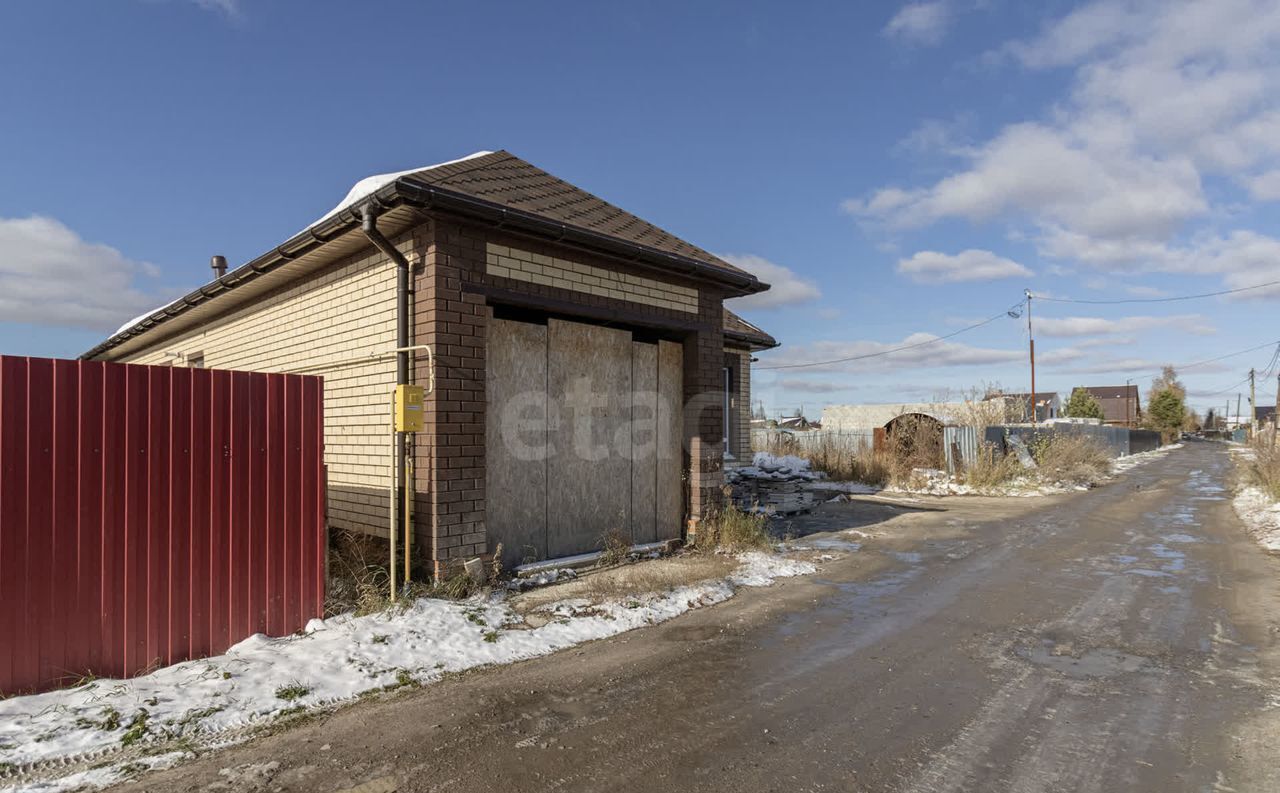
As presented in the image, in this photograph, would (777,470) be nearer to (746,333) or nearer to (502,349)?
(746,333)

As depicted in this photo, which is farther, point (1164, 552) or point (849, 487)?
point (849, 487)

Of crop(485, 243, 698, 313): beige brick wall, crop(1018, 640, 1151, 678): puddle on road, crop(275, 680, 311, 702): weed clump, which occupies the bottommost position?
crop(1018, 640, 1151, 678): puddle on road

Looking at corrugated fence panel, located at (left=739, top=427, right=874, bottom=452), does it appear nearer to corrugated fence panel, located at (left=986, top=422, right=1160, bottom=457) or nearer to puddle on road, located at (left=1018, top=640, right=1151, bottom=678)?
corrugated fence panel, located at (left=986, top=422, right=1160, bottom=457)

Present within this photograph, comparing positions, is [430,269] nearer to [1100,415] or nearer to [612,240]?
[612,240]

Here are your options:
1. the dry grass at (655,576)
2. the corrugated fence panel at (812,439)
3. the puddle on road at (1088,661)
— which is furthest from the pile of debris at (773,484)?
the puddle on road at (1088,661)

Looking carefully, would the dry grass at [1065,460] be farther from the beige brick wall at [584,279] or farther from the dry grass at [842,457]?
the beige brick wall at [584,279]

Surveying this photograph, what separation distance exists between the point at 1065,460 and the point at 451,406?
761 inches

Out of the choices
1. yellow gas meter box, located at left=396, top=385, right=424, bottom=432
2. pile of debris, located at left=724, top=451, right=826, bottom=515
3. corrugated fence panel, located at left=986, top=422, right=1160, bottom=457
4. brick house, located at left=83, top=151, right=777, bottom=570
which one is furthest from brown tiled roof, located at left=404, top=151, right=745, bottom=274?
corrugated fence panel, located at left=986, top=422, right=1160, bottom=457

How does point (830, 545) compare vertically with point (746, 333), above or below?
below

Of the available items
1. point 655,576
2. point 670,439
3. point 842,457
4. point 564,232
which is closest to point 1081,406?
point 842,457

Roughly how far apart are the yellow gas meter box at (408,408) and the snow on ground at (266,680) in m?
1.47

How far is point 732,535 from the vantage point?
8.25m

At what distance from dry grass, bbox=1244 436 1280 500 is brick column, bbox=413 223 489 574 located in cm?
1620

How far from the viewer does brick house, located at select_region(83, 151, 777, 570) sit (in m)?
5.93
